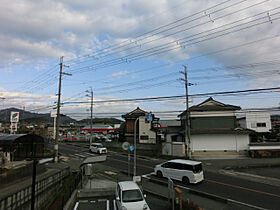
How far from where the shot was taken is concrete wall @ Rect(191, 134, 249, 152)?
2992 centimetres

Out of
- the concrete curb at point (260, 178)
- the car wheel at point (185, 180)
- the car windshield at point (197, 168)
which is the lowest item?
the concrete curb at point (260, 178)

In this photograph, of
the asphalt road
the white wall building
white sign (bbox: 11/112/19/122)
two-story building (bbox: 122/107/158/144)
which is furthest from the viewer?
the white wall building

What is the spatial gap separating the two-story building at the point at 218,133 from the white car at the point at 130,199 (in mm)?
21103

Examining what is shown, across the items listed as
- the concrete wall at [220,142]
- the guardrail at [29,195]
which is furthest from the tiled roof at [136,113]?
the guardrail at [29,195]

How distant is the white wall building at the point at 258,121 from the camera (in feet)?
153

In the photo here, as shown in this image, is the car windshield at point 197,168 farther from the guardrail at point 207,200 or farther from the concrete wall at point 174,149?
the concrete wall at point 174,149

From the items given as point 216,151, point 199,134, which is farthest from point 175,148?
point 216,151

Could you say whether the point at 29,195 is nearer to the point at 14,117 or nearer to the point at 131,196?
the point at 131,196

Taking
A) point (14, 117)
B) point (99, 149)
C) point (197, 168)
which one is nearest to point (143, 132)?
point (99, 149)

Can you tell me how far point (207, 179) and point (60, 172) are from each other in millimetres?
12780

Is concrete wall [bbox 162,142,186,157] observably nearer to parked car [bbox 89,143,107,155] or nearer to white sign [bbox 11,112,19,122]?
parked car [bbox 89,143,107,155]

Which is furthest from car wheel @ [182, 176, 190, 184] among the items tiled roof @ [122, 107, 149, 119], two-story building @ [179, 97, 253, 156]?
tiled roof @ [122, 107, 149, 119]

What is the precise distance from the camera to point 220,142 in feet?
99.8

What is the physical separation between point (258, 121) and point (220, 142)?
24691 mm
